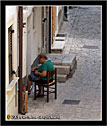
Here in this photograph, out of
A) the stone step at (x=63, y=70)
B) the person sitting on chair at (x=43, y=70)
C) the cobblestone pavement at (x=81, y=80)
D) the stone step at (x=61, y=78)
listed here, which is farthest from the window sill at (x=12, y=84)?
the stone step at (x=63, y=70)

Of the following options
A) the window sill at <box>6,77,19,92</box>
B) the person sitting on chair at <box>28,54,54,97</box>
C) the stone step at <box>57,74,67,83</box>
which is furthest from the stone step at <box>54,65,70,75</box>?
the window sill at <box>6,77,19,92</box>

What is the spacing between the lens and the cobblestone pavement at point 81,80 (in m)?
14.5

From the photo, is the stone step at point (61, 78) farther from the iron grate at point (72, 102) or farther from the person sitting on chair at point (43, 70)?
the person sitting on chair at point (43, 70)

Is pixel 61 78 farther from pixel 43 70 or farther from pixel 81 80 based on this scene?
pixel 43 70

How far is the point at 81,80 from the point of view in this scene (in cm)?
1766

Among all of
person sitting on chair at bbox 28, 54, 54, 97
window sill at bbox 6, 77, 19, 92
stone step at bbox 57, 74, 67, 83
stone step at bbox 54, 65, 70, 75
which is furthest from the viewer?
stone step at bbox 54, 65, 70, 75

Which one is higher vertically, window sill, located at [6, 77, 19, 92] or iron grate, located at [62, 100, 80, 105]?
window sill, located at [6, 77, 19, 92]

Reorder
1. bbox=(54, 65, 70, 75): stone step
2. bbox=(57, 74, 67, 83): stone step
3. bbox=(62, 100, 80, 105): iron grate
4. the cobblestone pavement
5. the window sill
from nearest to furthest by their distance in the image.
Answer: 1. the window sill
2. the cobblestone pavement
3. bbox=(62, 100, 80, 105): iron grate
4. bbox=(57, 74, 67, 83): stone step
5. bbox=(54, 65, 70, 75): stone step

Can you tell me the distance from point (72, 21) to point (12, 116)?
1351 cm

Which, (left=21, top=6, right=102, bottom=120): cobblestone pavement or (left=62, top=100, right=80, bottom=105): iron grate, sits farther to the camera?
(left=62, top=100, right=80, bottom=105): iron grate

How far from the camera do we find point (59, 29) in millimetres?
24391

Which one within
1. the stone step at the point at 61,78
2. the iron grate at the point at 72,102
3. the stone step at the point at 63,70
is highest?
the stone step at the point at 63,70

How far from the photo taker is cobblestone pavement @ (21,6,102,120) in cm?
1450

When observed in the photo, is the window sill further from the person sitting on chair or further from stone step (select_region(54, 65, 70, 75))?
stone step (select_region(54, 65, 70, 75))
